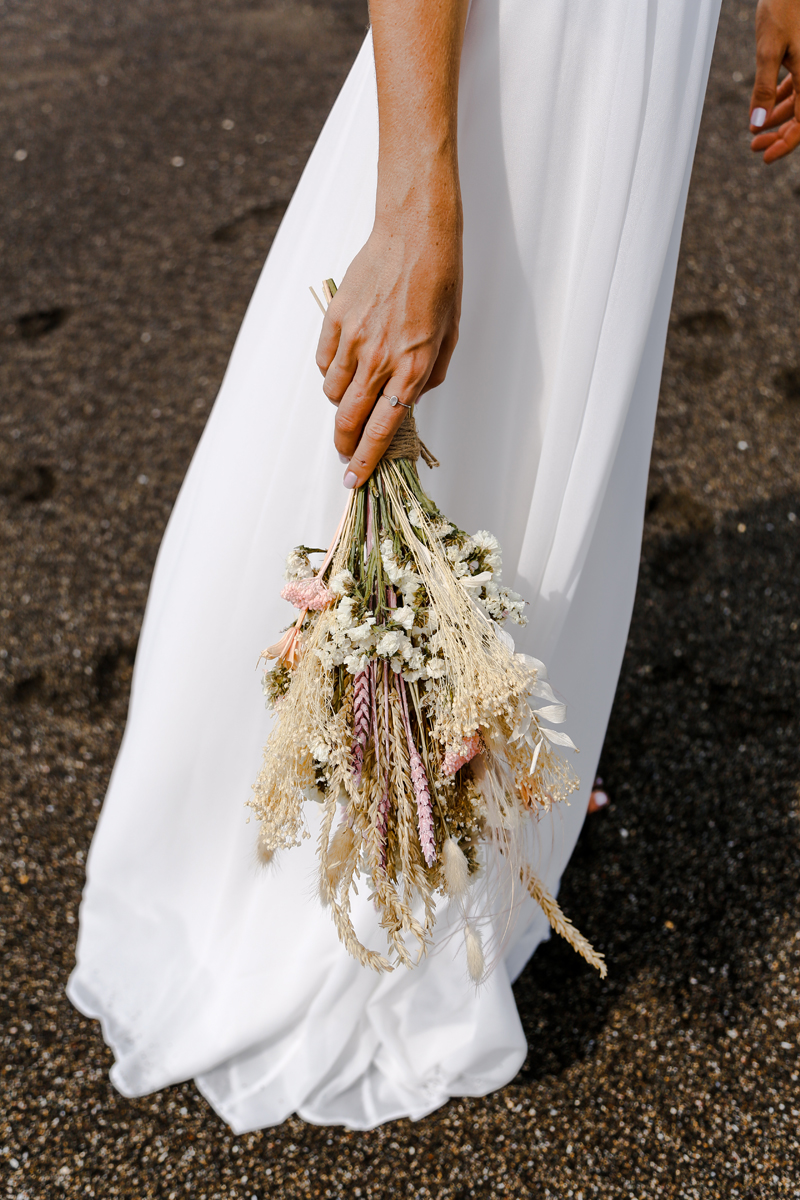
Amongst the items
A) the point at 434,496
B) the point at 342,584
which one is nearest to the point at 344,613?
the point at 342,584

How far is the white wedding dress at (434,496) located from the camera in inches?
48.1

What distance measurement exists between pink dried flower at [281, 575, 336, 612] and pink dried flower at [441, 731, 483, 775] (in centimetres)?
26

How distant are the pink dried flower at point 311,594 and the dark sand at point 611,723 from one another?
51.6 inches

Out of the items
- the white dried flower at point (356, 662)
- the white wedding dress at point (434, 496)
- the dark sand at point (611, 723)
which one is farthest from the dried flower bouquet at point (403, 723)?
the dark sand at point (611, 723)

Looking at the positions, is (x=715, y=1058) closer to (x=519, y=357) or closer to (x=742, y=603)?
(x=742, y=603)

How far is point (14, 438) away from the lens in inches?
132

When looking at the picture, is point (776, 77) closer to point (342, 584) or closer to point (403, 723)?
point (342, 584)

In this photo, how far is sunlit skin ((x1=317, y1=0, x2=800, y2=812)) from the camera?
1.07m

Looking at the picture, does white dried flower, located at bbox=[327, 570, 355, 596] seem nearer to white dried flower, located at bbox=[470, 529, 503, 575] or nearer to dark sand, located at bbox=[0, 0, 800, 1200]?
white dried flower, located at bbox=[470, 529, 503, 575]

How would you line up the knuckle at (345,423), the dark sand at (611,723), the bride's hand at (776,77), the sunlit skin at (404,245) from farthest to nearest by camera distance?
the dark sand at (611,723), the bride's hand at (776,77), the knuckle at (345,423), the sunlit skin at (404,245)

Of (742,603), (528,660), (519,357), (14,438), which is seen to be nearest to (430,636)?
(528,660)

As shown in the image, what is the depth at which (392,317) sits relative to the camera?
1106 millimetres

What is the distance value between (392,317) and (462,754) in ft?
1.88

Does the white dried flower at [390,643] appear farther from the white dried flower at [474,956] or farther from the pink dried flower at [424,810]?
the white dried flower at [474,956]
